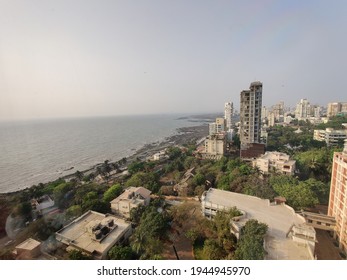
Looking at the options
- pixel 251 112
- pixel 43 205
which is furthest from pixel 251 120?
pixel 43 205

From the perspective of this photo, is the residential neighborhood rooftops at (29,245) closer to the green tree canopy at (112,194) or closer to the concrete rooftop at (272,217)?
the green tree canopy at (112,194)

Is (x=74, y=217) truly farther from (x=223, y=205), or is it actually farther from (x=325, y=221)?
(x=325, y=221)

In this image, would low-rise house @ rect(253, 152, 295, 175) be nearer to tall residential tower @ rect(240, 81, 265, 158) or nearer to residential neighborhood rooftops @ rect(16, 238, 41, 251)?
tall residential tower @ rect(240, 81, 265, 158)

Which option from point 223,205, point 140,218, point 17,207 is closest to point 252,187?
point 223,205

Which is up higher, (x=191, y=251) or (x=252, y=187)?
(x=252, y=187)

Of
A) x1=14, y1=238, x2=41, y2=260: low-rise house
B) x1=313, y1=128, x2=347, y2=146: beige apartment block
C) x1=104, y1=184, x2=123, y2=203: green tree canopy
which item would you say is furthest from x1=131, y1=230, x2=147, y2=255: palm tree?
x1=313, y1=128, x2=347, y2=146: beige apartment block

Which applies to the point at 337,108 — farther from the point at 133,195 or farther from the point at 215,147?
the point at 133,195
